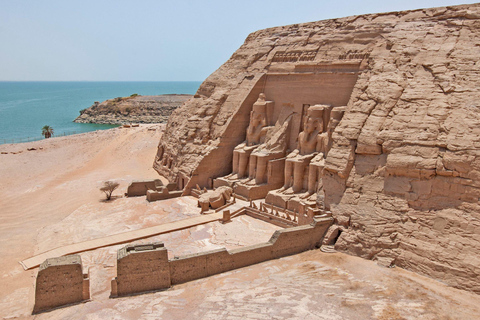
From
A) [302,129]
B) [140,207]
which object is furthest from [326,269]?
[140,207]

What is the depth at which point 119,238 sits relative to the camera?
55.4ft

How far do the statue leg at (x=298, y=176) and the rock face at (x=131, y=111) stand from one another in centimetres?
5370

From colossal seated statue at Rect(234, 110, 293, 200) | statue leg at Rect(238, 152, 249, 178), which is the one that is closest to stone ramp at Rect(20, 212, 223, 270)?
colossal seated statue at Rect(234, 110, 293, 200)

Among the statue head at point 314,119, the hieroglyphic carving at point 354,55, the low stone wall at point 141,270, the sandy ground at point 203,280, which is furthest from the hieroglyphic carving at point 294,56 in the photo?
the low stone wall at point 141,270

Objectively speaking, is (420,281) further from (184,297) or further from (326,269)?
(184,297)

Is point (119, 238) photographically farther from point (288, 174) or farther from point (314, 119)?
point (314, 119)

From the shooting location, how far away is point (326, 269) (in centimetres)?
1373

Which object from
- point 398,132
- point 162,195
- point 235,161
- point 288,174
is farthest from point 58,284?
point 235,161

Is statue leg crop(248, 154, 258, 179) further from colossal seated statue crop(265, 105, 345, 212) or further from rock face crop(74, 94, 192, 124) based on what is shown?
rock face crop(74, 94, 192, 124)

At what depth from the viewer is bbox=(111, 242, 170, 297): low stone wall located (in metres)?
12.5

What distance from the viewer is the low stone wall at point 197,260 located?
12.5 meters

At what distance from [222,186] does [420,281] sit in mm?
11887

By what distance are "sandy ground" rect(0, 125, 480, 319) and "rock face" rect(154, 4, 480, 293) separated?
1.16 meters

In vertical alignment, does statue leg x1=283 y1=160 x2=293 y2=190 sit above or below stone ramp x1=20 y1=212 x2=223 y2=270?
above
